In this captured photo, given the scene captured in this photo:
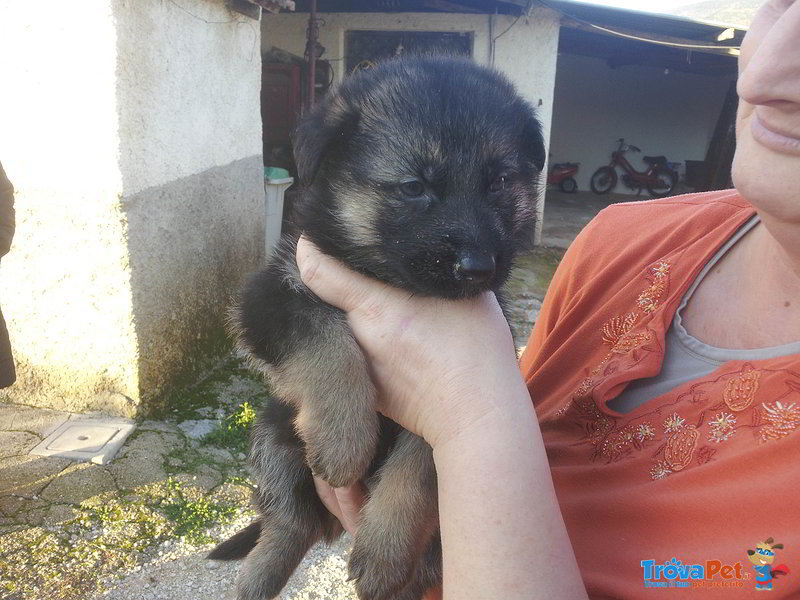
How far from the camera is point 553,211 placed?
45.3ft

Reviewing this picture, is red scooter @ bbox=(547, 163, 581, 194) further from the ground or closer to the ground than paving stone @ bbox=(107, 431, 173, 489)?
further from the ground

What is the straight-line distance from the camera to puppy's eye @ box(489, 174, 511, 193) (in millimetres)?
1641

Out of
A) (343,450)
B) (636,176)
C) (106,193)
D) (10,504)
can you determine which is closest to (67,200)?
(106,193)

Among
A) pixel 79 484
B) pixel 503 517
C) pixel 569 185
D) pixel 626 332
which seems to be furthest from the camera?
pixel 569 185

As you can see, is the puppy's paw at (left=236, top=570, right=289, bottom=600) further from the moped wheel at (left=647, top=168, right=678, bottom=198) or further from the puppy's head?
the moped wheel at (left=647, top=168, right=678, bottom=198)

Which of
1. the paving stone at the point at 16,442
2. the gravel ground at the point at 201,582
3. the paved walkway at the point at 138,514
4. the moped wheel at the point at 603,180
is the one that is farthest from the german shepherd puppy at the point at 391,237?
the moped wheel at the point at 603,180

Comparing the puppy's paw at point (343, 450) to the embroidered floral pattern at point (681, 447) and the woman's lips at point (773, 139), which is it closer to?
the embroidered floral pattern at point (681, 447)

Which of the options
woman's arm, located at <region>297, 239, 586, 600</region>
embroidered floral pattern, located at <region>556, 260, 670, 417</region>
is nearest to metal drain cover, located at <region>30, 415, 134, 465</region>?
woman's arm, located at <region>297, 239, 586, 600</region>

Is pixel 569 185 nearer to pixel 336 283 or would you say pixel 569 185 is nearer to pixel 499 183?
pixel 499 183

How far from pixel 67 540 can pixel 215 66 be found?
3574mm

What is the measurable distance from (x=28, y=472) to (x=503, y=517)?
3.53 metres

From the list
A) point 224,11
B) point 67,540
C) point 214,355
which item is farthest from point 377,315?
point 224,11

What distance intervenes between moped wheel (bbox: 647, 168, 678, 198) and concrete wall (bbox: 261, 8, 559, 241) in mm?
8068

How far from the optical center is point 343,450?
5.34ft
